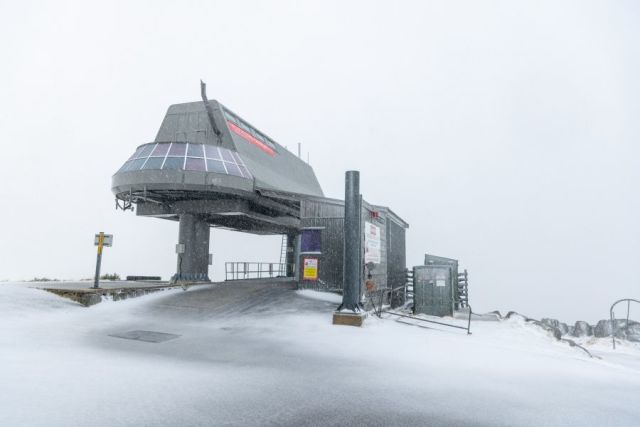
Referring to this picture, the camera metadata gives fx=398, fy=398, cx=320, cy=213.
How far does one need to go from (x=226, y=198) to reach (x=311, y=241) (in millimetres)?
7596

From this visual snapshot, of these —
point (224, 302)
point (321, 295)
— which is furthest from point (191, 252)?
point (321, 295)

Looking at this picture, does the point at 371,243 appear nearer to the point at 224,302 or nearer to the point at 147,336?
the point at 224,302

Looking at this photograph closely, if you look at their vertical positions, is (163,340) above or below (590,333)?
above

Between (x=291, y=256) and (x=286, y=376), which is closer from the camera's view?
(x=286, y=376)

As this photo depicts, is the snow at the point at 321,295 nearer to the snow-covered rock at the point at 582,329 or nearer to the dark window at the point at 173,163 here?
the dark window at the point at 173,163

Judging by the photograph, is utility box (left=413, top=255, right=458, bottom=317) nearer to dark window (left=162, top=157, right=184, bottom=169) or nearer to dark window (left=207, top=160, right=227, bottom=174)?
dark window (left=207, top=160, right=227, bottom=174)

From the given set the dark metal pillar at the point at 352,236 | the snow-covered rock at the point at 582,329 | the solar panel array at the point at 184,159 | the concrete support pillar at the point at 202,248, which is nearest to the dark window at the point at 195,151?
the solar panel array at the point at 184,159

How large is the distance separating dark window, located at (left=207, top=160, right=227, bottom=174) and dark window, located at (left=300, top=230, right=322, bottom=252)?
21.1 feet

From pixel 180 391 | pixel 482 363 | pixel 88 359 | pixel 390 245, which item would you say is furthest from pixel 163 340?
pixel 390 245

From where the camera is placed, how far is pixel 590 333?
24.9 meters

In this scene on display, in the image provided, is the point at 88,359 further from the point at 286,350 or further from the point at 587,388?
the point at 587,388

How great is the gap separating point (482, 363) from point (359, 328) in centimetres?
415

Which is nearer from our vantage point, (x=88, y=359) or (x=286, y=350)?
(x=88, y=359)

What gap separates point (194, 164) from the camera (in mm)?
20953
